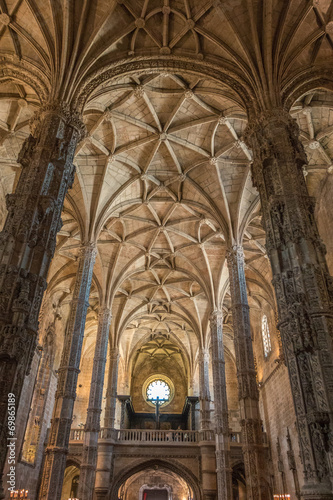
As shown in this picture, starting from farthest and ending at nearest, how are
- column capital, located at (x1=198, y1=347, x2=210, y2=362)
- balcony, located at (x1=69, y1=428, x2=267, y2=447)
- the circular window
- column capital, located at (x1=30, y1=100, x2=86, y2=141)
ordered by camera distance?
the circular window
column capital, located at (x1=198, y1=347, x2=210, y2=362)
balcony, located at (x1=69, y1=428, x2=267, y2=447)
column capital, located at (x1=30, y1=100, x2=86, y2=141)

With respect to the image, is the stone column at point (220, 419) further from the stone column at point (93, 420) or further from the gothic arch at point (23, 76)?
the gothic arch at point (23, 76)

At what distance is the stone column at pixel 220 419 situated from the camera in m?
17.9

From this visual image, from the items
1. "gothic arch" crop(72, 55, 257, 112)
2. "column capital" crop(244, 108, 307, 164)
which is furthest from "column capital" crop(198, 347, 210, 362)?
"column capital" crop(244, 108, 307, 164)

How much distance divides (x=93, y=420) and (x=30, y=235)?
45.7 ft

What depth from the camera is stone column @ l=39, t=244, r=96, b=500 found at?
12.8m

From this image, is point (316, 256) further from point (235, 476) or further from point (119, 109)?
point (235, 476)

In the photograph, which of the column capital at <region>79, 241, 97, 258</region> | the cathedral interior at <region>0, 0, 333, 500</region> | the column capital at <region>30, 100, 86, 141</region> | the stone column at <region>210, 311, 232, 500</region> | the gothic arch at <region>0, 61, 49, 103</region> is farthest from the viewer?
the column capital at <region>79, 241, 97, 258</region>

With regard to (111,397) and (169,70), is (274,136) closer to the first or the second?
(169,70)

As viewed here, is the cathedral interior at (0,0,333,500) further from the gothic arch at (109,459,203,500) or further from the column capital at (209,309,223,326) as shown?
the column capital at (209,309,223,326)

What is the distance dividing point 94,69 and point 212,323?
1575 centimetres

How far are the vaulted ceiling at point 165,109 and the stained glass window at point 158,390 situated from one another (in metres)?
11.0

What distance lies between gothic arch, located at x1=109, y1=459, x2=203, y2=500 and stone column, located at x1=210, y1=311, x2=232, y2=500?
4614mm

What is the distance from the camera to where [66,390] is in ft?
47.9

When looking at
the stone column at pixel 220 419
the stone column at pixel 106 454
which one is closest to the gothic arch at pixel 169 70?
the stone column at pixel 220 419
